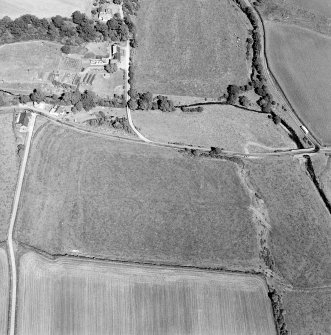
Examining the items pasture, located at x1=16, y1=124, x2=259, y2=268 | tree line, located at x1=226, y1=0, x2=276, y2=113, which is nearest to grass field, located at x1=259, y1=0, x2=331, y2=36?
tree line, located at x1=226, y1=0, x2=276, y2=113

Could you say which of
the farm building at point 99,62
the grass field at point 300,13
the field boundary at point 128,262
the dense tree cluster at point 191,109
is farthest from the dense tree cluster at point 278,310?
the grass field at point 300,13

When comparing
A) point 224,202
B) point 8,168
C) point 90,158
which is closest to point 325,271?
point 224,202

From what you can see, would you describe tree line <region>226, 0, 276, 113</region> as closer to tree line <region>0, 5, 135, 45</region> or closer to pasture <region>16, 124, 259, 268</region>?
pasture <region>16, 124, 259, 268</region>

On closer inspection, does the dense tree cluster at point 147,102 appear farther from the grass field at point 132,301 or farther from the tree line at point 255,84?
the grass field at point 132,301

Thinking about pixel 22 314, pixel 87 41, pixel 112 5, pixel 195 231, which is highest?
pixel 112 5

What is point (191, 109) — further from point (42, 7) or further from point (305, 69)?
point (42, 7)

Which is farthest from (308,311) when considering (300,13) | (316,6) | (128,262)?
(316,6)

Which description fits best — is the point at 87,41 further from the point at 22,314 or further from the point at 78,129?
the point at 22,314
